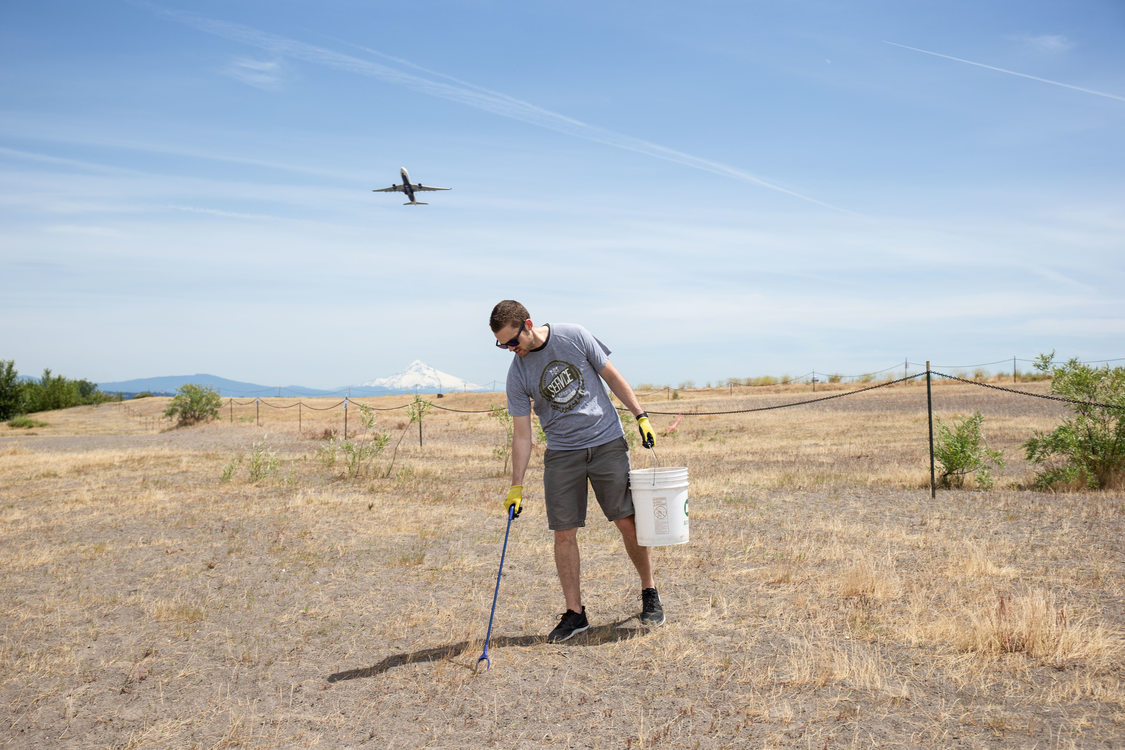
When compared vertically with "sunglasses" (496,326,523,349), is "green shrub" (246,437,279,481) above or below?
below

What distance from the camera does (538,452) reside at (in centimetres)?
1711

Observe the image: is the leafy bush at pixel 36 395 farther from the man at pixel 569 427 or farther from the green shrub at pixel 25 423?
the man at pixel 569 427

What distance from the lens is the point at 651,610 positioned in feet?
16.8

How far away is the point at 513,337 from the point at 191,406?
30668 millimetres

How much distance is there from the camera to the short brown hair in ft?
15.2

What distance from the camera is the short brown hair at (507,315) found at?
462cm

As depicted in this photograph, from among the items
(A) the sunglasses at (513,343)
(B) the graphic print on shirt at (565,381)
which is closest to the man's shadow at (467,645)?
(B) the graphic print on shirt at (565,381)

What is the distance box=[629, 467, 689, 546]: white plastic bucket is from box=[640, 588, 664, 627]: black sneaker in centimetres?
53

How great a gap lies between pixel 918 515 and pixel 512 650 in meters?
5.94

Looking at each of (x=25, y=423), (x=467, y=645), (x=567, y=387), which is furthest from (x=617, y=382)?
(x=25, y=423)

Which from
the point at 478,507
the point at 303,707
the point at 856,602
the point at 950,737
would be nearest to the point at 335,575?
the point at 303,707

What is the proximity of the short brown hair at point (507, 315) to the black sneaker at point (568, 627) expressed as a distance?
1874mm

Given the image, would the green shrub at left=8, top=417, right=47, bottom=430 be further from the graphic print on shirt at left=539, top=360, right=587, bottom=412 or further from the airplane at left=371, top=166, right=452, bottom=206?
the graphic print on shirt at left=539, top=360, right=587, bottom=412

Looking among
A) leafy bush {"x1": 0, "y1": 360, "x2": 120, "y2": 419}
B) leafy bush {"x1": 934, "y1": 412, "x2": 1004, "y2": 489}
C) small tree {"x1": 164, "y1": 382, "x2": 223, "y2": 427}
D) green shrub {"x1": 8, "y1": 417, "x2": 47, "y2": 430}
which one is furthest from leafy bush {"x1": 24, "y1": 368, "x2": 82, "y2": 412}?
leafy bush {"x1": 934, "y1": 412, "x2": 1004, "y2": 489}
